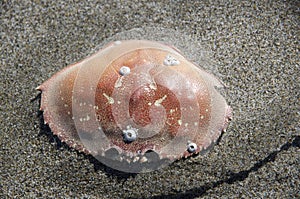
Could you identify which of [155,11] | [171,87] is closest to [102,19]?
[155,11]

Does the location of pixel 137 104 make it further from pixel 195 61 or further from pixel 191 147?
pixel 195 61

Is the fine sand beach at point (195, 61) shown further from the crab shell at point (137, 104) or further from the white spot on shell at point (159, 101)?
the white spot on shell at point (159, 101)

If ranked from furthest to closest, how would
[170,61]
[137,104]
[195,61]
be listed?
1. [195,61]
2. [170,61]
3. [137,104]

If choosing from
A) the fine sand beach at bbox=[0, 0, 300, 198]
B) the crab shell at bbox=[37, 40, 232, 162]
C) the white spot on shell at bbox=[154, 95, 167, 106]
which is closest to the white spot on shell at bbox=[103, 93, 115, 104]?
the crab shell at bbox=[37, 40, 232, 162]

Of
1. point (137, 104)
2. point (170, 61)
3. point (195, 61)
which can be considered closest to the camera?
point (137, 104)

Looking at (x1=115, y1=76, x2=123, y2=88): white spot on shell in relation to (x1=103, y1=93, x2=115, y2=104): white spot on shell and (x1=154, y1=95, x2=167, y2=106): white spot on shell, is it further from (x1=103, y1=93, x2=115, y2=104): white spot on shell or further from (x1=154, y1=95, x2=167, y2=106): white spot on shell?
(x1=154, y1=95, x2=167, y2=106): white spot on shell

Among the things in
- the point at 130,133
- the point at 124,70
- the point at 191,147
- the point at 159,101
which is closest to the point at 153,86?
the point at 159,101

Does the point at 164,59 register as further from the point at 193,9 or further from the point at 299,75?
the point at 299,75
